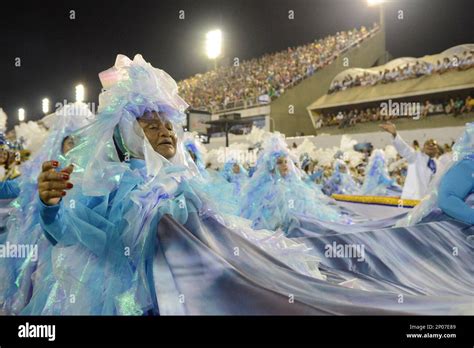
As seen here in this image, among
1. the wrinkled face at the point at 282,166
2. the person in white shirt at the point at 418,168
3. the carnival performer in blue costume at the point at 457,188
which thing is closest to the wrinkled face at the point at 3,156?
the wrinkled face at the point at 282,166

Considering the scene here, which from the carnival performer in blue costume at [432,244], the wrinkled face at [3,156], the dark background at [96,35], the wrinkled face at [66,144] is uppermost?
the dark background at [96,35]

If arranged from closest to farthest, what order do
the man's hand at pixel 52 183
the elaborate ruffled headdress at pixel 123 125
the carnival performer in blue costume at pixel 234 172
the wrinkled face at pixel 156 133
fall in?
1. the man's hand at pixel 52 183
2. the elaborate ruffled headdress at pixel 123 125
3. the wrinkled face at pixel 156 133
4. the carnival performer in blue costume at pixel 234 172

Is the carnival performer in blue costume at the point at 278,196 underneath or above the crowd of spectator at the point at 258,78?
underneath

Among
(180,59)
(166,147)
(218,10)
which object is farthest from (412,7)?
(166,147)

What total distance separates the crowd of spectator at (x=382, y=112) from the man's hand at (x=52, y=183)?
432 inches

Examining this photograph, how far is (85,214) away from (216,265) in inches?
18.7

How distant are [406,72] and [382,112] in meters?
1.40

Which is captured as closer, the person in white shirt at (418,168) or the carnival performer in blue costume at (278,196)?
the carnival performer in blue costume at (278,196)

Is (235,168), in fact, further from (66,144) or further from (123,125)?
(123,125)

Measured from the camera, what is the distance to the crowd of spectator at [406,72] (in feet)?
30.4

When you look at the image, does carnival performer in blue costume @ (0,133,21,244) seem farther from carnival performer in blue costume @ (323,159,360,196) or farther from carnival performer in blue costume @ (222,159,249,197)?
carnival performer in blue costume @ (323,159,360,196)

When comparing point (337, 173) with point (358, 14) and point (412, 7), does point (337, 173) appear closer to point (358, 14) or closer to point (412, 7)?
point (412, 7)

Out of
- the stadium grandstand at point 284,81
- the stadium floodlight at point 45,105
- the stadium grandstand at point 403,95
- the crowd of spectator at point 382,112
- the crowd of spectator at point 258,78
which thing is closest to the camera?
the stadium floodlight at point 45,105

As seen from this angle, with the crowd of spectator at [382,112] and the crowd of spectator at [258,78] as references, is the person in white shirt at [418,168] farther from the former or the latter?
the crowd of spectator at [258,78]
